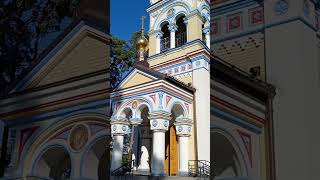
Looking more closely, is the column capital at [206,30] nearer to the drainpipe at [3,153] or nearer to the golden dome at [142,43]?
the golden dome at [142,43]

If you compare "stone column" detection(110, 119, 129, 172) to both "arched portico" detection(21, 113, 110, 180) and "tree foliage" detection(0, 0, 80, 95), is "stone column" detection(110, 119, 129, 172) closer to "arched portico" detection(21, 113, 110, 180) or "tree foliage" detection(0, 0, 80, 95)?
"arched portico" detection(21, 113, 110, 180)

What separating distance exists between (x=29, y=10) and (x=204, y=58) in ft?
0.57

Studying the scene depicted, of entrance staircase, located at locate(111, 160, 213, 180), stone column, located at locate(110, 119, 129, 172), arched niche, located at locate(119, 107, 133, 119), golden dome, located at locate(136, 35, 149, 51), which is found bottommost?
entrance staircase, located at locate(111, 160, 213, 180)

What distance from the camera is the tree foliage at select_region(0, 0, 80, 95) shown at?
408mm

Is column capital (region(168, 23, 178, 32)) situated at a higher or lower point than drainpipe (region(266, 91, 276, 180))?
higher

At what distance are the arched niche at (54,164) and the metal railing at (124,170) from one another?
10 cm

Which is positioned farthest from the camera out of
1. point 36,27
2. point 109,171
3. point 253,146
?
point 253,146

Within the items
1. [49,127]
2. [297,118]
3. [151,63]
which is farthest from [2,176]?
[297,118]

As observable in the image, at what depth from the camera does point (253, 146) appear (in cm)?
60

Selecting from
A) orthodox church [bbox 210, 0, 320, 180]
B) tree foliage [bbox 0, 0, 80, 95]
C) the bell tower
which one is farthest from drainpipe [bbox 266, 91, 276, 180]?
tree foliage [bbox 0, 0, 80, 95]

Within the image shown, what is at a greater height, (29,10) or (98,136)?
(29,10)

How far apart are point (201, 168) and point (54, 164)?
0.80 ft

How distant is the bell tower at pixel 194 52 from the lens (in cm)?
33

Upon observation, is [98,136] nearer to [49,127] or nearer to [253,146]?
[49,127]
